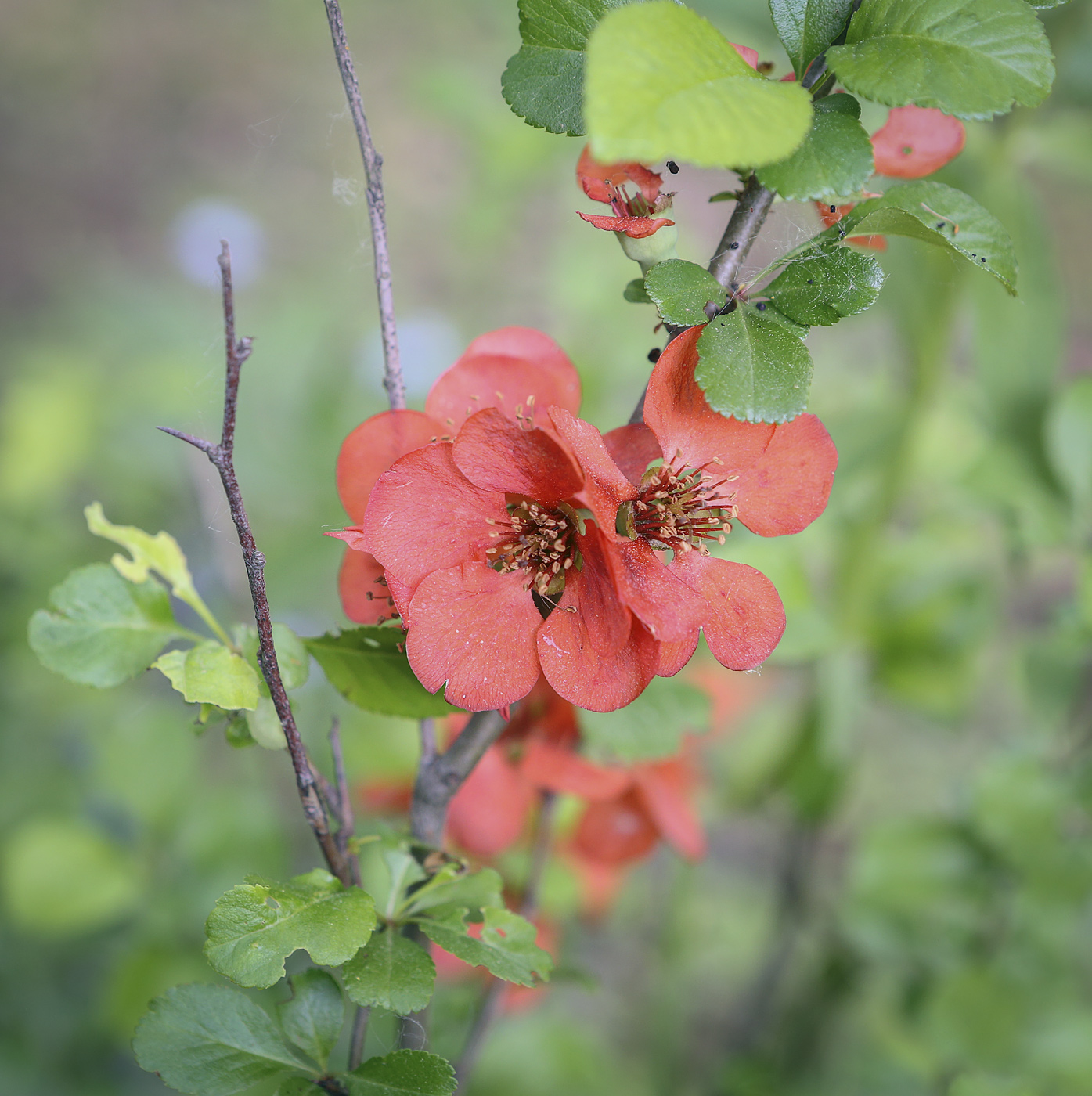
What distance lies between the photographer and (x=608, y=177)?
0.49 metres

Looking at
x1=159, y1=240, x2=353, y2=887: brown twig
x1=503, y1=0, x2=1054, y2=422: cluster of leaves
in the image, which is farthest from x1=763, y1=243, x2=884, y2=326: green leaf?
x1=159, y1=240, x2=353, y2=887: brown twig

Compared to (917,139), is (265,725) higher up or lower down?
lower down

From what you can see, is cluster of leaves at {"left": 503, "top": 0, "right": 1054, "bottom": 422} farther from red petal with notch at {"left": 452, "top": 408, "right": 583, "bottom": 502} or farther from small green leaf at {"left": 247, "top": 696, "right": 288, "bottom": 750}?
small green leaf at {"left": 247, "top": 696, "right": 288, "bottom": 750}

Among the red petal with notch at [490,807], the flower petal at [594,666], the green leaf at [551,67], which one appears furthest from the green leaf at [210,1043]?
the green leaf at [551,67]

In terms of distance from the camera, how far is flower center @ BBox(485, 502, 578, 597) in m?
0.48

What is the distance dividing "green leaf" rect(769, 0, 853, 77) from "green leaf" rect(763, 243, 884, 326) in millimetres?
91

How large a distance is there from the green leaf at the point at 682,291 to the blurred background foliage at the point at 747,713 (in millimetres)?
145

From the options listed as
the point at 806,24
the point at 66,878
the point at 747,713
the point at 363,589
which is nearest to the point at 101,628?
the point at 363,589

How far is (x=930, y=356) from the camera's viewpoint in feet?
3.67

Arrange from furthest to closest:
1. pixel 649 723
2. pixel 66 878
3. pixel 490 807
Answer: pixel 66 878 < pixel 490 807 < pixel 649 723

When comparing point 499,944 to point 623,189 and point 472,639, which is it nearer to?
point 472,639

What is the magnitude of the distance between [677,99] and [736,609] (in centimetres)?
23

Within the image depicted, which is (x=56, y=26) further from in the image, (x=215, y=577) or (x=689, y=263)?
(x=689, y=263)

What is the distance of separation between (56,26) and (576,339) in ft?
9.21
